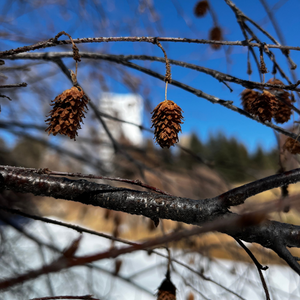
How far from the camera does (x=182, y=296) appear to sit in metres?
1.33

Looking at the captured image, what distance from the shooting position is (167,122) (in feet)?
1.83

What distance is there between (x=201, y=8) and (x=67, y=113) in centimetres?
96

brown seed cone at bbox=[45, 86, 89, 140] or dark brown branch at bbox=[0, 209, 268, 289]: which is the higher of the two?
brown seed cone at bbox=[45, 86, 89, 140]

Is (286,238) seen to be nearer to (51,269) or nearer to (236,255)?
(51,269)

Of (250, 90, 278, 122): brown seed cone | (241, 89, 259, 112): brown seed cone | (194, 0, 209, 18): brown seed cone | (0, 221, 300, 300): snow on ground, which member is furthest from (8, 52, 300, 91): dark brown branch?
(0, 221, 300, 300): snow on ground

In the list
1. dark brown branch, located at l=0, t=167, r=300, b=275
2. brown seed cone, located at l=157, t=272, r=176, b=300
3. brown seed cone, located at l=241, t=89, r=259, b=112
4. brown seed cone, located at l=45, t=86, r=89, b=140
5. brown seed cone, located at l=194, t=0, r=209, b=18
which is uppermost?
brown seed cone, located at l=194, t=0, r=209, b=18

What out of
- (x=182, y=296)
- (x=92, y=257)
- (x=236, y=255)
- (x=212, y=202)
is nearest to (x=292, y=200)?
(x=92, y=257)

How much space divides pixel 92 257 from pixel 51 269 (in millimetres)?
58

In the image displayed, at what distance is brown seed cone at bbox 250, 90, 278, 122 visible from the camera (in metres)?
0.73

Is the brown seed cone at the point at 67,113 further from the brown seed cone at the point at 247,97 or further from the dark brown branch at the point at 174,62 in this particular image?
the brown seed cone at the point at 247,97

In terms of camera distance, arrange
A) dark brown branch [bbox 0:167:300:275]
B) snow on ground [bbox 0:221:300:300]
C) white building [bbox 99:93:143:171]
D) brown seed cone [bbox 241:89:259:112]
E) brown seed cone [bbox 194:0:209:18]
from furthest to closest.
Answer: white building [bbox 99:93:143:171] → snow on ground [bbox 0:221:300:300] → brown seed cone [bbox 194:0:209:18] → brown seed cone [bbox 241:89:259:112] → dark brown branch [bbox 0:167:300:275]

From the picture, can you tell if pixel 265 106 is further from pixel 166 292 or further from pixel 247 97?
pixel 166 292

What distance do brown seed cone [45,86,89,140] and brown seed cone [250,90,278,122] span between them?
0.50 metres

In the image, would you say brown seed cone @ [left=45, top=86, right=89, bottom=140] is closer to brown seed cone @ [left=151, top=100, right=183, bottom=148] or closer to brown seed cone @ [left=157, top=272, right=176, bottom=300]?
brown seed cone @ [left=151, top=100, right=183, bottom=148]
